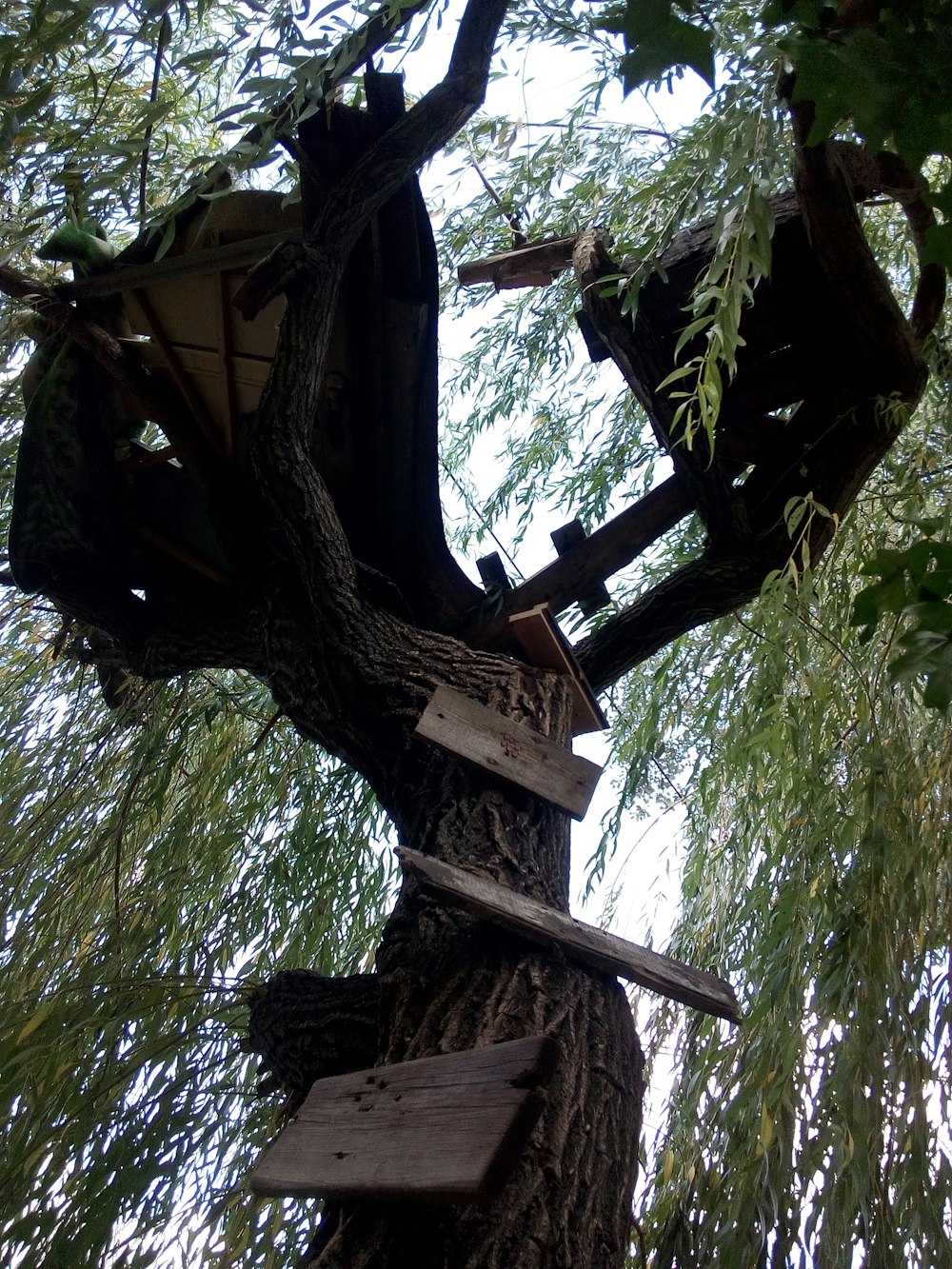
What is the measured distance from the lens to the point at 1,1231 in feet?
5.11

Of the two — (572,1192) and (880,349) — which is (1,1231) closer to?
(572,1192)

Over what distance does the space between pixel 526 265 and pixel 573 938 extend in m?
1.55

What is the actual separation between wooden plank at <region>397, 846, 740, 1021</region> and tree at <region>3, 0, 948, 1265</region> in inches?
1.7

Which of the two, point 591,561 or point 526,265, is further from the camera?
point 526,265

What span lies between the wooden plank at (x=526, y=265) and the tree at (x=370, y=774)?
22 cm

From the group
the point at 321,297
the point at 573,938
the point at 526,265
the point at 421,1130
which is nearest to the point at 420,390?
the point at 321,297

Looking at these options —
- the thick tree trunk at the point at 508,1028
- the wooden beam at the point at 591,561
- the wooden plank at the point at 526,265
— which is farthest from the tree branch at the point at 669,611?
the wooden plank at the point at 526,265

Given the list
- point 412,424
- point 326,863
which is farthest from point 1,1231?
point 412,424

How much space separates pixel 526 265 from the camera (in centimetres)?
236

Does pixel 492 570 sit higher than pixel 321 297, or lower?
lower

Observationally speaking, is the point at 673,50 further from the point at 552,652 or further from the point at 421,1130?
the point at 552,652

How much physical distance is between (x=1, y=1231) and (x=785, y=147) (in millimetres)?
2001

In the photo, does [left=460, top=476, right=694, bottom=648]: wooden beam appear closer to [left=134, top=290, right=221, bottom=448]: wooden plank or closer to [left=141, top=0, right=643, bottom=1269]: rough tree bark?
[left=141, top=0, right=643, bottom=1269]: rough tree bark

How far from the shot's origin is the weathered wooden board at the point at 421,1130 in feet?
3.25
